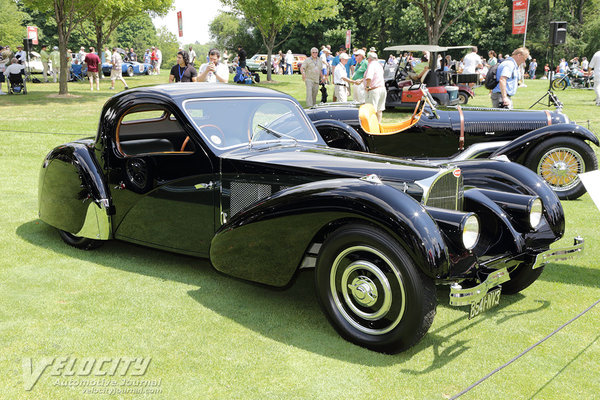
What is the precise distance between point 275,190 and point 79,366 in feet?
5.90

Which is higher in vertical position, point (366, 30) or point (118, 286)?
point (366, 30)

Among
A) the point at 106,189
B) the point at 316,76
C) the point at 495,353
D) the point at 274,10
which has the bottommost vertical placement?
the point at 495,353

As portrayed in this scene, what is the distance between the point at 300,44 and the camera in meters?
53.3

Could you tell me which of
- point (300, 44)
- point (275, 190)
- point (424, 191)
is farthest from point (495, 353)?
point (300, 44)

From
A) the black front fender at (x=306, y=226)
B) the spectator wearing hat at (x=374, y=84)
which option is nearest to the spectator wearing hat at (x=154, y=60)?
the spectator wearing hat at (x=374, y=84)

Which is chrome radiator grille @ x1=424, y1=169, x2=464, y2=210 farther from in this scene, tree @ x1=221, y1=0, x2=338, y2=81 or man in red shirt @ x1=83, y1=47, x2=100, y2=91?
tree @ x1=221, y1=0, x2=338, y2=81

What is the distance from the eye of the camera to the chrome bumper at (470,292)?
305cm

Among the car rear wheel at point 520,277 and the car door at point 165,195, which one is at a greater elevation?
the car door at point 165,195

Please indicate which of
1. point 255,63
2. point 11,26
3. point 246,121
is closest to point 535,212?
point 246,121

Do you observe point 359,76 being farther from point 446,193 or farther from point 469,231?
point 469,231

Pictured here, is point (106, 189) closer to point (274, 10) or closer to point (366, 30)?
point (274, 10)

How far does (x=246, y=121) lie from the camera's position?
4645 mm

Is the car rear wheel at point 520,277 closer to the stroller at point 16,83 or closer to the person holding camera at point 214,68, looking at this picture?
the person holding camera at point 214,68

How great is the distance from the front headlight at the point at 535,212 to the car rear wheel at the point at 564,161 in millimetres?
3795
